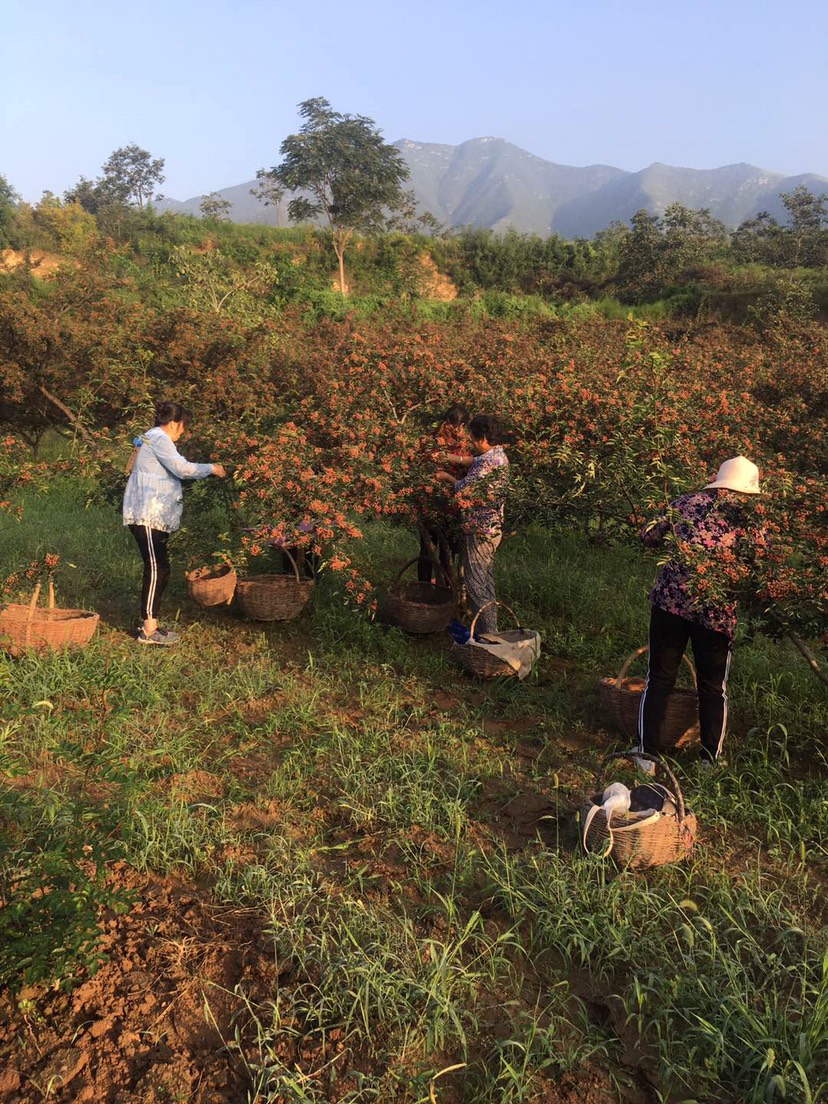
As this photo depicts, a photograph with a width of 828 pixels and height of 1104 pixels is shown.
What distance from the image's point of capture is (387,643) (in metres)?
5.06

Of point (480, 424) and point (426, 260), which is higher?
point (426, 260)

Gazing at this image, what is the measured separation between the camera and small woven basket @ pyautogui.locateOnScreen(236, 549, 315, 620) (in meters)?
5.14

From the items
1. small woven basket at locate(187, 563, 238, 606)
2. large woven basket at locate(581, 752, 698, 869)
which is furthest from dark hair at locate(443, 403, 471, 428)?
large woven basket at locate(581, 752, 698, 869)

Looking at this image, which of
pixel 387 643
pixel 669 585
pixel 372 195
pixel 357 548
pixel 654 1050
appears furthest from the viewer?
pixel 372 195

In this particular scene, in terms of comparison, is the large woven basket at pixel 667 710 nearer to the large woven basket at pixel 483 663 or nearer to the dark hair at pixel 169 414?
the large woven basket at pixel 483 663

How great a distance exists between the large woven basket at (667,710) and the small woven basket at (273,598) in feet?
7.69

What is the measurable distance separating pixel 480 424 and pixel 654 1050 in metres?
3.50

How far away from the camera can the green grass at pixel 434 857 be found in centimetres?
202

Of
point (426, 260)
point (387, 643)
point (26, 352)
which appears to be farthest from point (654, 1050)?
point (426, 260)

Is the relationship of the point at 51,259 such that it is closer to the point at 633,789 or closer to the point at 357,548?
the point at 357,548

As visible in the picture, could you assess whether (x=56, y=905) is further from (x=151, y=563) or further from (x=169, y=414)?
(x=169, y=414)

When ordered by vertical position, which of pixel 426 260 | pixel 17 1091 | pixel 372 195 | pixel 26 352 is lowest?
pixel 17 1091

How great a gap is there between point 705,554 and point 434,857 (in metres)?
1.80

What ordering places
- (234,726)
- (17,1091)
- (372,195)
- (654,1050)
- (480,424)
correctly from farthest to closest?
(372,195), (480,424), (234,726), (654,1050), (17,1091)
